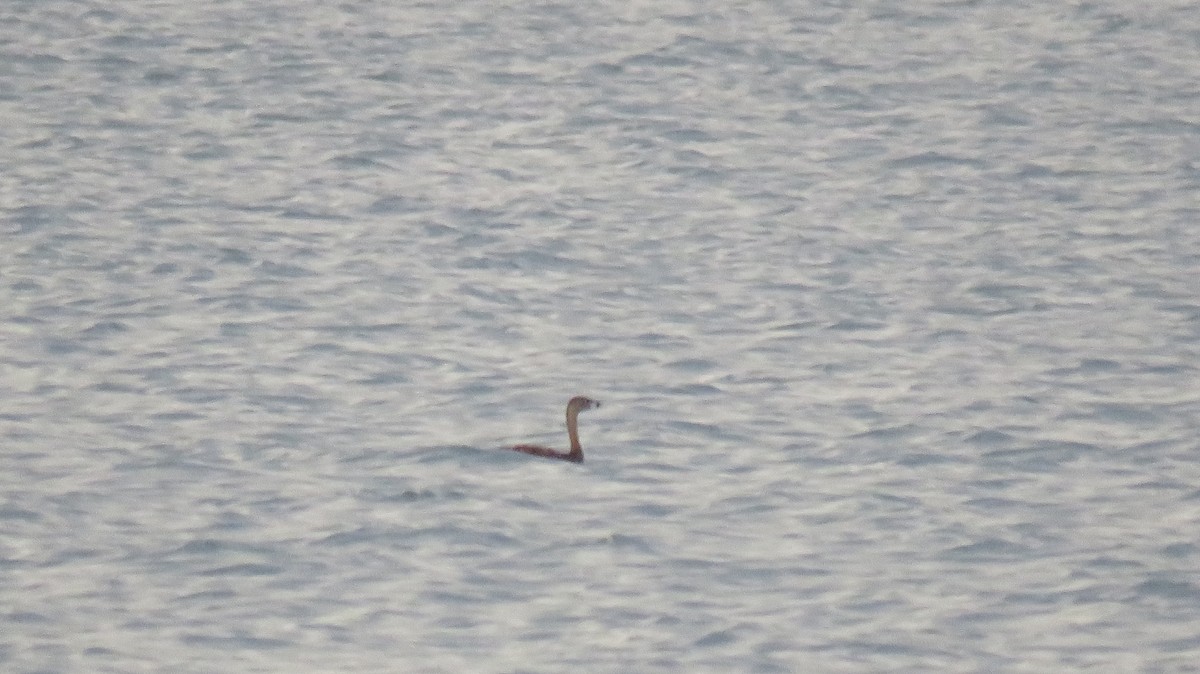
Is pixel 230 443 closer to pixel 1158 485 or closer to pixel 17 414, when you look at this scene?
pixel 17 414

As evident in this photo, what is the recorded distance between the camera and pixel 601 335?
1697 cm

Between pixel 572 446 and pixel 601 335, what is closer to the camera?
pixel 572 446

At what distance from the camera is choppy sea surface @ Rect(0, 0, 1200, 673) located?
1191 centimetres

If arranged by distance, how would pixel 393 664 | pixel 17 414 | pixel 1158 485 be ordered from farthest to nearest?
pixel 17 414 → pixel 1158 485 → pixel 393 664

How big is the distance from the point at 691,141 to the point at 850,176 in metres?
1.88

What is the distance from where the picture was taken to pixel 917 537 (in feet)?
42.4

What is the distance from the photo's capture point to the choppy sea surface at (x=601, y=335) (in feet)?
39.1

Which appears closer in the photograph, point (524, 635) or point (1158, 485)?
point (524, 635)

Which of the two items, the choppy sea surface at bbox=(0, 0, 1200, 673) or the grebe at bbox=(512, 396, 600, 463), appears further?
the grebe at bbox=(512, 396, 600, 463)

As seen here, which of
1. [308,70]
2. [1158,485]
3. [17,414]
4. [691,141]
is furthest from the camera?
[308,70]

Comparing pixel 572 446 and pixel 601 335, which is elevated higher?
pixel 572 446

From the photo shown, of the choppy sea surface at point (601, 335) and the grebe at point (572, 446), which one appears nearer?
the choppy sea surface at point (601, 335)

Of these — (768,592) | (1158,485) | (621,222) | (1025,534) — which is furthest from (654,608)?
(621,222)

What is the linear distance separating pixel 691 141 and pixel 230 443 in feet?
27.9
